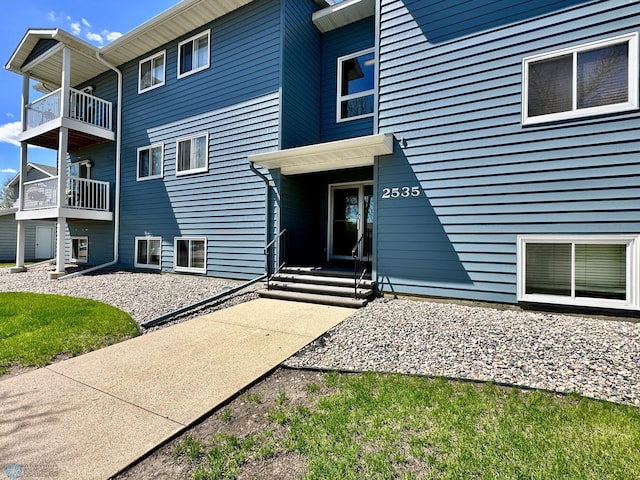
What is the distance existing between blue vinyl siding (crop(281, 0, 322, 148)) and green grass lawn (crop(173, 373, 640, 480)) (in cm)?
655

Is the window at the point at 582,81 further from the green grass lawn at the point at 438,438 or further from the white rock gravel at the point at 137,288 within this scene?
the white rock gravel at the point at 137,288

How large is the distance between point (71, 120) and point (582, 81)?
43.3 feet

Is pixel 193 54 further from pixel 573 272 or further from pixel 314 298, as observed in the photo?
pixel 573 272

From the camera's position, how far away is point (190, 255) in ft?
31.0

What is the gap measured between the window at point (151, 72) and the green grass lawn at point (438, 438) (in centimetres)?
1121

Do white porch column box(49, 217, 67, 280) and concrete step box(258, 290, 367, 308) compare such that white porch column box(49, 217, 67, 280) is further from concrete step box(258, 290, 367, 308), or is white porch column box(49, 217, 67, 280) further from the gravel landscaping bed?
concrete step box(258, 290, 367, 308)

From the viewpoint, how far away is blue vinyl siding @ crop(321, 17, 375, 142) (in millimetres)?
8312

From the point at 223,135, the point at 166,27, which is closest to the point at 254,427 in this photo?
the point at 223,135

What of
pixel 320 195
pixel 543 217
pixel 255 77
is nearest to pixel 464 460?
pixel 543 217

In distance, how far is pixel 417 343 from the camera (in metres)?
3.89

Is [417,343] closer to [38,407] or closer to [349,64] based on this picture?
[38,407]

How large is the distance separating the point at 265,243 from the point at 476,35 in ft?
20.0

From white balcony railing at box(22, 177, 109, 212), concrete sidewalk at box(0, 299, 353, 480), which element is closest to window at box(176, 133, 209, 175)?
white balcony railing at box(22, 177, 109, 212)

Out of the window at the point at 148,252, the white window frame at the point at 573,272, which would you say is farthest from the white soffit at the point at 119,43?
the white window frame at the point at 573,272
